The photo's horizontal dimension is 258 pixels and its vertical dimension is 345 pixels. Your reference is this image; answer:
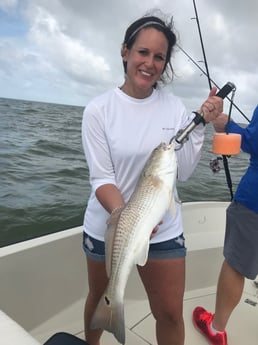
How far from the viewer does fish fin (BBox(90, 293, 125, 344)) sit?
184 cm

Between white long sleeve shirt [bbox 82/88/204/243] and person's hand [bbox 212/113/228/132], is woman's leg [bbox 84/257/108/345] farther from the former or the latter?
person's hand [bbox 212/113/228/132]

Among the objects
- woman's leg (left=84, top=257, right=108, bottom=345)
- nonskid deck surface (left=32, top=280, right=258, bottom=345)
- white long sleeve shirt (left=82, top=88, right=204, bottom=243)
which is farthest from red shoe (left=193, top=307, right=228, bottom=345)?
white long sleeve shirt (left=82, top=88, right=204, bottom=243)

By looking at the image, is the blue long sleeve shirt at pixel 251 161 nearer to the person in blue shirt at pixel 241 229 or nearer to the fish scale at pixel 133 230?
the person in blue shirt at pixel 241 229

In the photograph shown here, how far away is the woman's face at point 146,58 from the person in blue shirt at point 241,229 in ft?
2.03

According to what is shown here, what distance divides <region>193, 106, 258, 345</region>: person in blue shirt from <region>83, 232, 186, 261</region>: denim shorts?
1.85ft

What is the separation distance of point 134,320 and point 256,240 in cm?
146

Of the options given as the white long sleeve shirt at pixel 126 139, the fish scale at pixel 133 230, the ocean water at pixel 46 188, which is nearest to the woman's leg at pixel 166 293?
the white long sleeve shirt at pixel 126 139

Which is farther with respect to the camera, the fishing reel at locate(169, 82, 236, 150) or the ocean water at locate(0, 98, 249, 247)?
the ocean water at locate(0, 98, 249, 247)

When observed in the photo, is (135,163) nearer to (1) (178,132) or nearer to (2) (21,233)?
(1) (178,132)

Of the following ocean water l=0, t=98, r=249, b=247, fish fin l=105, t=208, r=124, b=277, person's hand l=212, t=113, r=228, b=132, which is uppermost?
person's hand l=212, t=113, r=228, b=132

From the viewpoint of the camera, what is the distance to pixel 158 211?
1.83 metres

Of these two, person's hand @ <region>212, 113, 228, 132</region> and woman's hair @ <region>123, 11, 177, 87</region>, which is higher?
woman's hair @ <region>123, 11, 177, 87</region>

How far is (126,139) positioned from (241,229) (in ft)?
3.56

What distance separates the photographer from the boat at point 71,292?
2896 millimetres
